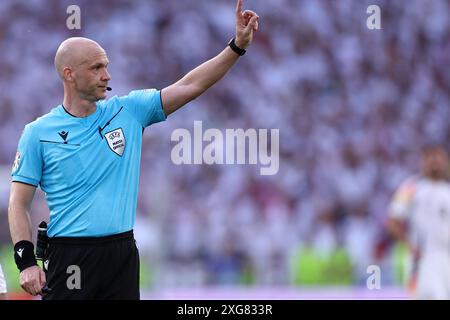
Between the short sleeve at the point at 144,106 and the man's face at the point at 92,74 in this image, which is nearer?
the man's face at the point at 92,74

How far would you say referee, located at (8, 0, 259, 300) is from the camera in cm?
536

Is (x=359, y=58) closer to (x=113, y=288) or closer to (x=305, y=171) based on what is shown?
(x=305, y=171)

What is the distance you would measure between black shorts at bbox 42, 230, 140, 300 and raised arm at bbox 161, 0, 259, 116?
2.57 ft

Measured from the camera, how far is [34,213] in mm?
10609

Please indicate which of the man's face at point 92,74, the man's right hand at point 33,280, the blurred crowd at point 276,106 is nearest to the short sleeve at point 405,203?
the blurred crowd at point 276,106

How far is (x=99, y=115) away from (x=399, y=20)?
12535mm

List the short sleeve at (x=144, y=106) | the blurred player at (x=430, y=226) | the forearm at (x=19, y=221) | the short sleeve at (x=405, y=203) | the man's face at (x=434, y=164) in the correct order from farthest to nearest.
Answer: the short sleeve at (x=405, y=203) < the blurred player at (x=430, y=226) < the man's face at (x=434, y=164) < the short sleeve at (x=144, y=106) < the forearm at (x=19, y=221)

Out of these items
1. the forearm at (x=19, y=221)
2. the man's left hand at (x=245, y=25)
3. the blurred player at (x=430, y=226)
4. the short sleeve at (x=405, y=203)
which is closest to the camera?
the forearm at (x=19, y=221)

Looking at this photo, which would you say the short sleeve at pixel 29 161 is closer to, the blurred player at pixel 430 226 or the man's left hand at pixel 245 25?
the man's left hand at pixel 245 25

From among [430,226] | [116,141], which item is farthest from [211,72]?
[430,226]

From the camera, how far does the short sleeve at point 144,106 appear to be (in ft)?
18.4

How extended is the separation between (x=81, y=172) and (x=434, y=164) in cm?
532

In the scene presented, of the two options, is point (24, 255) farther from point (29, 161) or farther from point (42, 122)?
point (42, 122)

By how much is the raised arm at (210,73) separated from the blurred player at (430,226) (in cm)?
479
